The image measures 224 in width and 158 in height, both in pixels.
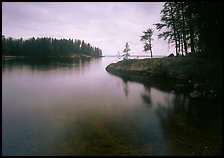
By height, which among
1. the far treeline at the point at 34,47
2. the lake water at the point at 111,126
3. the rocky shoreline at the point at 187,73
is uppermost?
the far treeline at the point at 34,47

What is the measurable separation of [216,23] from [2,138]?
2522 centimetres

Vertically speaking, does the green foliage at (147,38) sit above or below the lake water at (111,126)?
above

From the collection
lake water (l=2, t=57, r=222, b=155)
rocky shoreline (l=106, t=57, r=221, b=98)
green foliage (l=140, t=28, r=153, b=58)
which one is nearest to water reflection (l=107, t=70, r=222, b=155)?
lake water (l=2, t=57, r=222, b=155)

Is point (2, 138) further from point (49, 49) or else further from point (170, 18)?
point (49, 49)

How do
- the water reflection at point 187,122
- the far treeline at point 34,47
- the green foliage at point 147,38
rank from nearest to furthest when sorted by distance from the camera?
the water reflection at point 187,122 → the green foliage at point 147,38 → the far treeline at point 34,47

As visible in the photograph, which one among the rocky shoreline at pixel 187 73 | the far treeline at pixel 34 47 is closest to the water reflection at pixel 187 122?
the rocky shoreline at pixel 187 73

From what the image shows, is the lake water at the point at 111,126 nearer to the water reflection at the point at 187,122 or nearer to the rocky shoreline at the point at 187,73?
the water reflection at the point at 187,122

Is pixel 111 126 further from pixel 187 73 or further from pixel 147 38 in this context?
pixel 147 38

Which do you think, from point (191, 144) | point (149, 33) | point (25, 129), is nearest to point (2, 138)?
point (25, 129)

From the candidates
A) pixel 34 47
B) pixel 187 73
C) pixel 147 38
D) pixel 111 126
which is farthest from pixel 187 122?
pixel 34 47

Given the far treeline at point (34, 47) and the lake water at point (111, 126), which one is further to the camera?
the far treeline at point (34, 47)

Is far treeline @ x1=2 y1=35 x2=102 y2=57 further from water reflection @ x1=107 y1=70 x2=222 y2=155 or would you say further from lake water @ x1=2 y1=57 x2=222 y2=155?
water reflection @ x1=107 y1=70 x2=222 y2=155

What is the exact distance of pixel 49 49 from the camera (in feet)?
489

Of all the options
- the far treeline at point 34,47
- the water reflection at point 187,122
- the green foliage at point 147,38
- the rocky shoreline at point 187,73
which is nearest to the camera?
the water reflection at point 187,122
